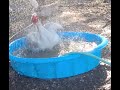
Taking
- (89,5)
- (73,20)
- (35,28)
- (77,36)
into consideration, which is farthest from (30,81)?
(89,5)

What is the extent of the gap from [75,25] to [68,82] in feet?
3.92

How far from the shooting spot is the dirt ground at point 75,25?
1533 mm

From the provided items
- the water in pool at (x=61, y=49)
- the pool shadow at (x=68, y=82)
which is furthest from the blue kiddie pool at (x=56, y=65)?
the water in pool at (x=61, y=49)

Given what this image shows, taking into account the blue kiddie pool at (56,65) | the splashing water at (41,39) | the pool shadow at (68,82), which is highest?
the splashing water at (41,39)

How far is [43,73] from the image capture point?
1.61 metres

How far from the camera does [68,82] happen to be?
156 cm

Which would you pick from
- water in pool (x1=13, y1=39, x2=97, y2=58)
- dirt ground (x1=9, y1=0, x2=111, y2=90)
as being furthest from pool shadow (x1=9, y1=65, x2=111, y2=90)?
water in pool (x1=13, y1=39, x2=97, y2=58)

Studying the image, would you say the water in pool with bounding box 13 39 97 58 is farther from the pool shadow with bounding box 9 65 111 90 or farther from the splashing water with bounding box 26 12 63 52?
the pool shadow with bounding box 9 65 111 90

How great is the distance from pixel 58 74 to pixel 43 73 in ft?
0.31

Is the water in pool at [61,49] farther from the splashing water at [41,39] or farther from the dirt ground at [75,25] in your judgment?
the dirt ground at [75,25]
